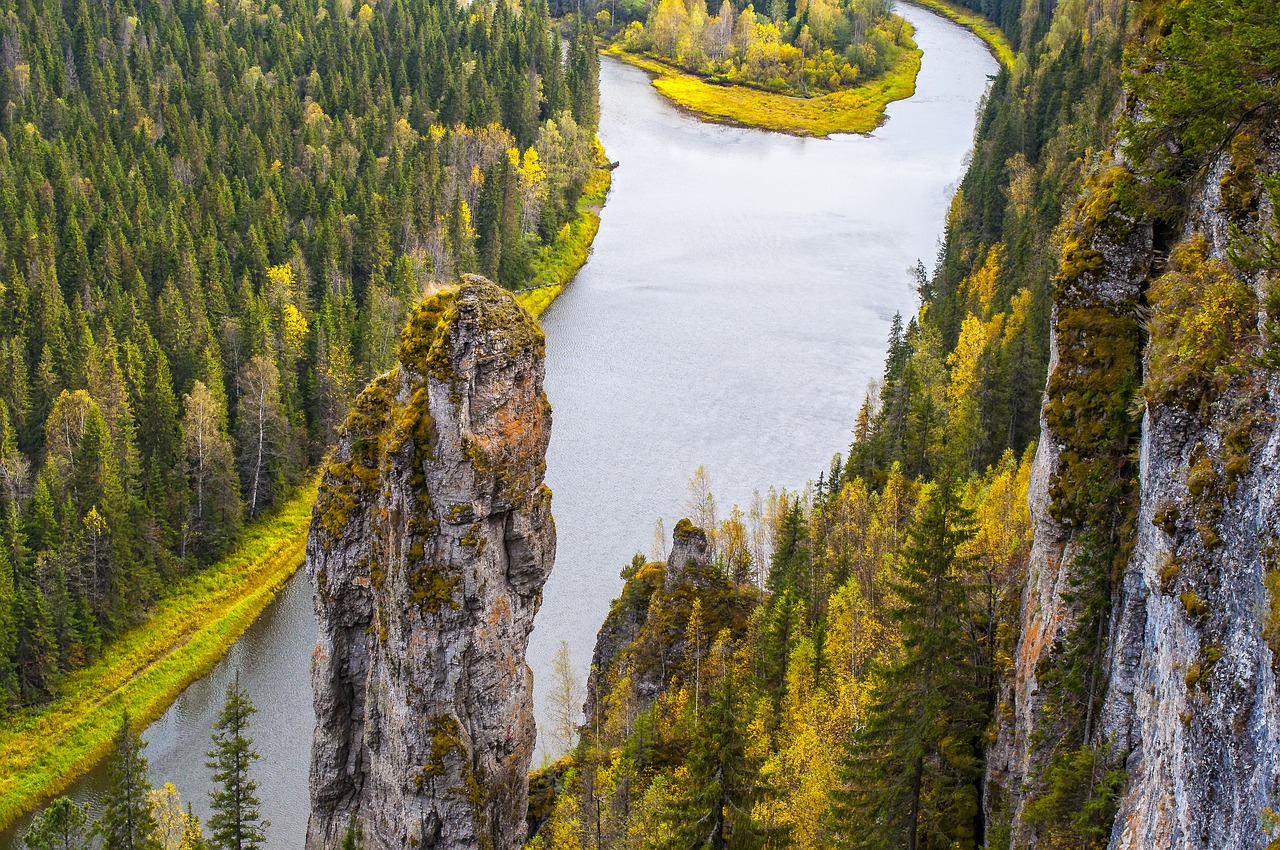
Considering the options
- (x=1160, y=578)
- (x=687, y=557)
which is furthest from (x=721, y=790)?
(x=687, y=557)

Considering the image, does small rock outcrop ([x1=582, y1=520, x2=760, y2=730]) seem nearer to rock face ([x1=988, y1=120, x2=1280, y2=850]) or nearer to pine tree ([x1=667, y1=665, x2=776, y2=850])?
pine tree ([x1=667, y1=665, x2=776, y2=850])

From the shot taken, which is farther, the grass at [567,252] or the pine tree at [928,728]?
the grass at [567,252]

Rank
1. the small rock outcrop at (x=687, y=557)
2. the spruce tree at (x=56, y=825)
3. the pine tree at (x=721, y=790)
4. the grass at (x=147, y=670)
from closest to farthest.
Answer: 1. the pine tree at (x=721, y=790)
2. the spruce tree at (x=56, y=825)
3. the small rock outcrop at (x=687, y=557)
4. the grass at (x=147, y=670)

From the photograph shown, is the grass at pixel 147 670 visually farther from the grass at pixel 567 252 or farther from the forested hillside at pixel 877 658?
the grass at pixel 567 252

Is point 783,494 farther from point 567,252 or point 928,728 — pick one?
point 567,252

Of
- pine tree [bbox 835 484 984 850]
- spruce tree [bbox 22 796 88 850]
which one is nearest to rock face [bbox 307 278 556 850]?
pine tree [bbox 835 484 984 850]

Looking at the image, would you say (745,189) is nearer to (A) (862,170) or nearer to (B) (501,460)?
(A) (862,170)

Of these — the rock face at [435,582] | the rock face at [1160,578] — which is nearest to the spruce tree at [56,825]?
the rock face at [435,582]
